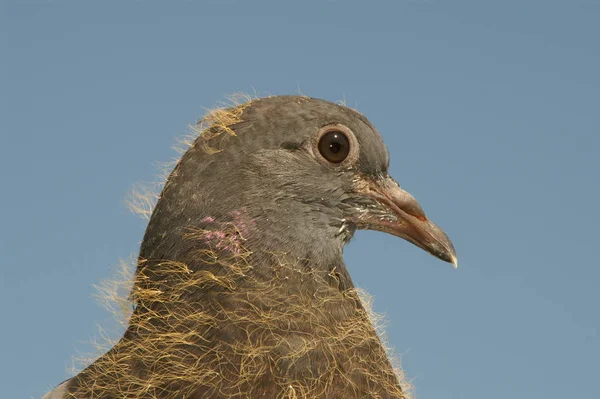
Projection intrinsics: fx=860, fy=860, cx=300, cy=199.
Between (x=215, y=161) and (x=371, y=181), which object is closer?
(x=215, y=161)

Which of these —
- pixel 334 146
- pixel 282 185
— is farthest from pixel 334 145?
pixel 282 185

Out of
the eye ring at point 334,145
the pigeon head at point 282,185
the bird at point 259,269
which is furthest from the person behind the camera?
the eye ring at point 334,145

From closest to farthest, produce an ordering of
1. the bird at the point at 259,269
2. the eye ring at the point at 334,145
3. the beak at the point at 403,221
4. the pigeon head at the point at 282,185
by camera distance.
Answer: the bird at the point at 259,269 < the pigeon head at the point at 282,185 < the eye ring at the point at 334,145 < the beak at the point at 403,221

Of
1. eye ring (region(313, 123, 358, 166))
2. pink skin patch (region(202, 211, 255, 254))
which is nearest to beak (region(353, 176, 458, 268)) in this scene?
eye ring (region(313, 123, 358, 166))

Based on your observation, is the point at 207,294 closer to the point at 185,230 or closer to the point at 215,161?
the point at 185,230

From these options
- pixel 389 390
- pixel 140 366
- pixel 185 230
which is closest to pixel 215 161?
pixel 185 230

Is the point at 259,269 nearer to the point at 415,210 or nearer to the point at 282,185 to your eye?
the point at 282,185

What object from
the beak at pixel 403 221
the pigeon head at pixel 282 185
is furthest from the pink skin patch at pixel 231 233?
the beak at pixel 403 221

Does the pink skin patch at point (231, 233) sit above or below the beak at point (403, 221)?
below

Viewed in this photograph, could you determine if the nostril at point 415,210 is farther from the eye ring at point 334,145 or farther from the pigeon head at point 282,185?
the eye ring at point 334,145
